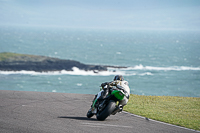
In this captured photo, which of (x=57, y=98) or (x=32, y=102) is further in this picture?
(x=57, y=98)

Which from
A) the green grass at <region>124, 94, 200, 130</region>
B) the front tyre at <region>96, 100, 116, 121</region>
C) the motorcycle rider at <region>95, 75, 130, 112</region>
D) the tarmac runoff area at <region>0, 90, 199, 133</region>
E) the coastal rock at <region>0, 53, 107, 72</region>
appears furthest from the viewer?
the coastal rock at <region>0, 53, 107, 72</region>

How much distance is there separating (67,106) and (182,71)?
107 meters

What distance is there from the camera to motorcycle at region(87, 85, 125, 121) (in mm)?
10891

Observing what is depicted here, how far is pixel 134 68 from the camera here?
385 feet

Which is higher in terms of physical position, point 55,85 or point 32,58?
point 32,58

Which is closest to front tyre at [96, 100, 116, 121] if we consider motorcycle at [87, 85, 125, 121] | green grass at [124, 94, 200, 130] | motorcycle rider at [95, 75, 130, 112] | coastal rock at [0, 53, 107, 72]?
motorcycle at [87, 85, 125, 121]

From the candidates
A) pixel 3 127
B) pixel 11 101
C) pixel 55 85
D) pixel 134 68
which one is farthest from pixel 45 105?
pixel 134 68

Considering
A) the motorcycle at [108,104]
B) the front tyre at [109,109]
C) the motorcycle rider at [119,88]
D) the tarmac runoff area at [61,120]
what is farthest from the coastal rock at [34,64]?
the front tyre at [109,109]

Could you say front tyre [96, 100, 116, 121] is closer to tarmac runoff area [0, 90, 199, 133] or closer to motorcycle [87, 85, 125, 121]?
motorcycle [87, 85, 125, 121]

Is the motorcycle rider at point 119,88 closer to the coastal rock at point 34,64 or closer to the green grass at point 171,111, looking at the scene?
the green grass at point 171,111

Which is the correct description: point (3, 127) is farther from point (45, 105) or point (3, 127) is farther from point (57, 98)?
point (57, 98)

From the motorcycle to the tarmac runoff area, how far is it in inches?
12.7

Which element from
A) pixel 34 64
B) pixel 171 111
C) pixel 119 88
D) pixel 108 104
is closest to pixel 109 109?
pixel 108 104

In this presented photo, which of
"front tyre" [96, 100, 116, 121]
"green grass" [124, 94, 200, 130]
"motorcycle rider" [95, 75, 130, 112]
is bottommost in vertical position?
"green grass" [124, 94, 200, 130]
